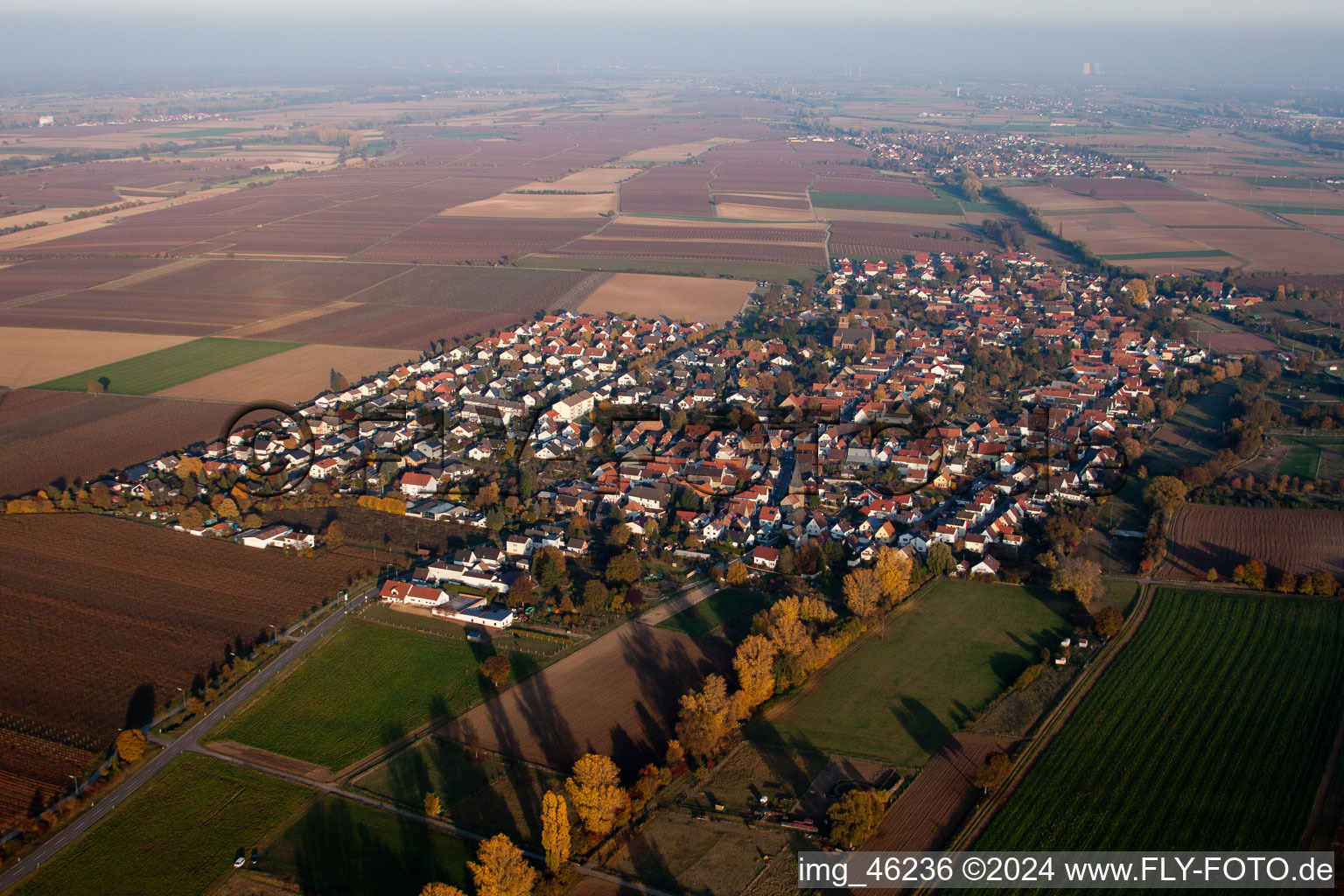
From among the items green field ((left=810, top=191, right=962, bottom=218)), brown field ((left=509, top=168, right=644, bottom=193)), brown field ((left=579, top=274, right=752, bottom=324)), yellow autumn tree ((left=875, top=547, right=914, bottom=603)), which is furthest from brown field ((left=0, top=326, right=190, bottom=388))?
green field ((left=810, top=191, right=962, bottom=218))

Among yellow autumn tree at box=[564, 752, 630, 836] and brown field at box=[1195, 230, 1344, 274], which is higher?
brown field at box=[1195, 230, 1344, 274]

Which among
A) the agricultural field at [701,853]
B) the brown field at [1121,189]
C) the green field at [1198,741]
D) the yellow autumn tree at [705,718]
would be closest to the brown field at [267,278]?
the yellow autumn tree at [705,718]

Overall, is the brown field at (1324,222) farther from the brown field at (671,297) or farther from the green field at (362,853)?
the green field at (362,853)

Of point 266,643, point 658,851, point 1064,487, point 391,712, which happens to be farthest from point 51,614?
point 1064,487

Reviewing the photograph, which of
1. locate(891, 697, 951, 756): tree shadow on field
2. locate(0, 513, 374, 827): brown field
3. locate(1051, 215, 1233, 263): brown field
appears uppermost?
locate(1051, 215, 1233, 263): brown field

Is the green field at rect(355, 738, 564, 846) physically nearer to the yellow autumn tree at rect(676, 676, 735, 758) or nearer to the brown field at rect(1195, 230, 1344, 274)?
the yellow autumn tree at rect(676, 676, 735, 758)
